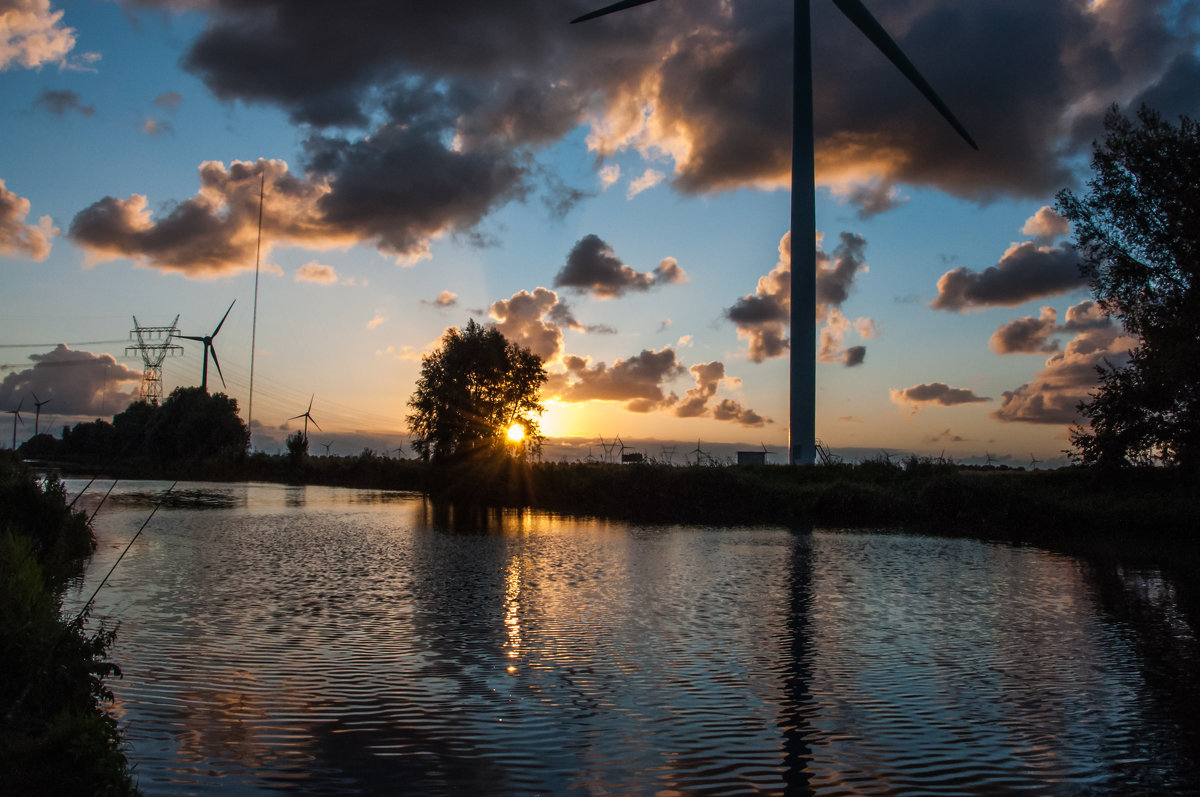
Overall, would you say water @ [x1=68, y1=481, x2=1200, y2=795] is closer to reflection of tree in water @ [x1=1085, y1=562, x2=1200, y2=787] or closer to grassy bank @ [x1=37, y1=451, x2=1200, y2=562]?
reflection of tree in water @ [x1=1085, y1=562, x2=1200, y2=787]

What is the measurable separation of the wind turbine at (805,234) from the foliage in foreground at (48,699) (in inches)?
1730

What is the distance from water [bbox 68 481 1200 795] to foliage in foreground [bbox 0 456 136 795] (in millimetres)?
793

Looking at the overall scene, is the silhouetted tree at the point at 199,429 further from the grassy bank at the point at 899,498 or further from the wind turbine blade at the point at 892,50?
the wind turbine blade at the point at 892,50

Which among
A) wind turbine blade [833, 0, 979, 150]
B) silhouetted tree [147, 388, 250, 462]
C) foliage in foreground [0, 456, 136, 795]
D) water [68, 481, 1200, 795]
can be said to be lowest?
water [68, 481, 1200, 795]

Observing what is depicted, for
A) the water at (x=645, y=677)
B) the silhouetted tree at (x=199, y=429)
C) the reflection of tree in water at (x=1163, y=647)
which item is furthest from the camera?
the silhouetted tree at (x=199, y=429)

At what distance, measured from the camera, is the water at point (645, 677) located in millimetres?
8625

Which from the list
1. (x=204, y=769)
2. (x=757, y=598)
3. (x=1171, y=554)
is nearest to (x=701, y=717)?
(x=204, y=769)

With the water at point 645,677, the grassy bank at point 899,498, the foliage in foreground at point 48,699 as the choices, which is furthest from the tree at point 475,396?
the foliage in foreground at point 48,699

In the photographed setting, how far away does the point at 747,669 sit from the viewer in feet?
42.4

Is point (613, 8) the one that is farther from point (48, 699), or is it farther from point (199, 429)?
point (199, 429)

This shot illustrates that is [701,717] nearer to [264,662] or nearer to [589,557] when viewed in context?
[264,662]

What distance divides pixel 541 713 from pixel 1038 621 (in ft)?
39.2

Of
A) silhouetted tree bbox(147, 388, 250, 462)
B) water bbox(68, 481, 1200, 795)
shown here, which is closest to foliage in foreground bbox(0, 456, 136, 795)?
water bbox(68, 481, 1200, 795)

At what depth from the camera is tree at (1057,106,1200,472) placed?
124 feet
